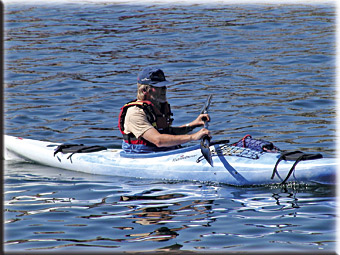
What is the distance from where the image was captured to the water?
6.93 meters

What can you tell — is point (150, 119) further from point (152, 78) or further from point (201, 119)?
point (201, 119)

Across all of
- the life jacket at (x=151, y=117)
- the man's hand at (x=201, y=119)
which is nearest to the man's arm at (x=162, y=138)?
the life jacket at (x=151, y=117)

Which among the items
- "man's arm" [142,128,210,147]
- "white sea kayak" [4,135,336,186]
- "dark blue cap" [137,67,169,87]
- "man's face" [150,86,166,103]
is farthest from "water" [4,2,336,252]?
"dark blue cap" [137,67,169,87]

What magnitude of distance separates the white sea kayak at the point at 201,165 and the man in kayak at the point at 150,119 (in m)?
0.24

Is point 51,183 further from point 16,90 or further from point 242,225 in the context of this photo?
point 16,90

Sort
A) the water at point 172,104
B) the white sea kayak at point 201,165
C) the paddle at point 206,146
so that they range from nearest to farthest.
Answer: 1. the water at point 172,104
2. the white sea kayak at point 201,165
3. the paddle at point 206,146

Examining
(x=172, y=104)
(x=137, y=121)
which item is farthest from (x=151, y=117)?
(x=172, y=104)

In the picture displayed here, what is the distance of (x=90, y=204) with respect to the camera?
8.04 metres

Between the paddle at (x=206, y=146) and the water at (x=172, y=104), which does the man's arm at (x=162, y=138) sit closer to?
the paddle at (x=206, y=146)

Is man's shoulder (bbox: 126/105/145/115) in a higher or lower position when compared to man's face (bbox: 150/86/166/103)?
lower

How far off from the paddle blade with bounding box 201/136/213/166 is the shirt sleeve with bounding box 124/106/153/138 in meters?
0.77

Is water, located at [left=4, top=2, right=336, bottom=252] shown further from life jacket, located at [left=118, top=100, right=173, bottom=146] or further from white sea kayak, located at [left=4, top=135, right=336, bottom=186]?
life jacket, located at [left=118, top=100, right=173, bottom=146]

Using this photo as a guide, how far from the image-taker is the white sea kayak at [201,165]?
8.34m

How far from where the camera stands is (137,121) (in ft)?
29.1
